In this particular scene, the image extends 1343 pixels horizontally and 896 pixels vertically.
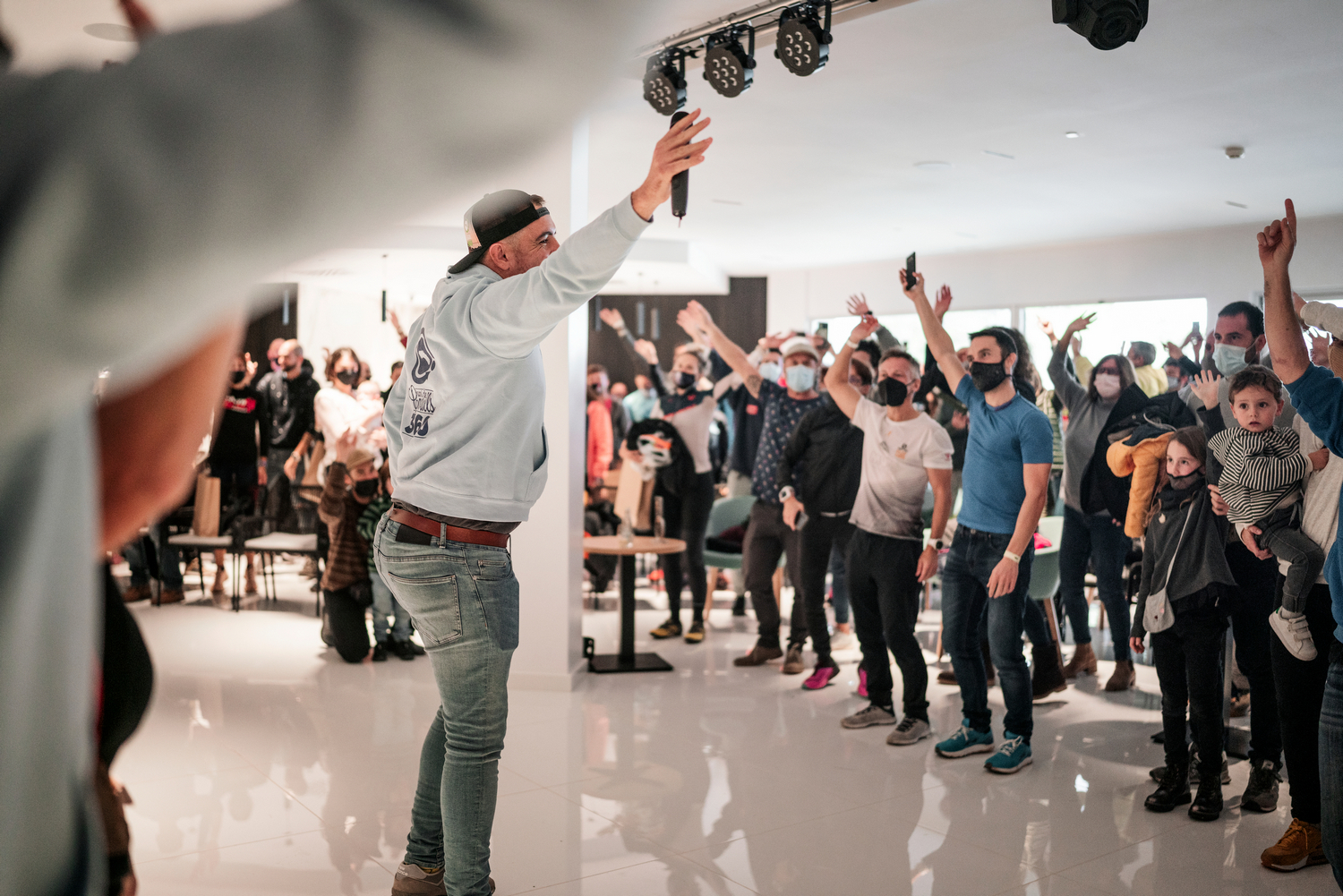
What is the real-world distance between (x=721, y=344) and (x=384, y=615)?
2378 mm

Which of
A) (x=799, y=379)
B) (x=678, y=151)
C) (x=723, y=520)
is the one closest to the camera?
(x=678, y=151)

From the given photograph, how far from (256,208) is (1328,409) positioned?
266 cm

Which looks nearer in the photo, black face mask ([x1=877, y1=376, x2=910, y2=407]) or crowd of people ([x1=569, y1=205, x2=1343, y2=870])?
crowd of people ([x1=569, y1=205, x2=1343, y2=870])

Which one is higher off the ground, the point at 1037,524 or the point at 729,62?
the point at 729,62

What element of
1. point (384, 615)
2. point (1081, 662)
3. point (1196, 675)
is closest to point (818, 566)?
point (1081, 662)

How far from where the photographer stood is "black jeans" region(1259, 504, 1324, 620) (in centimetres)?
282

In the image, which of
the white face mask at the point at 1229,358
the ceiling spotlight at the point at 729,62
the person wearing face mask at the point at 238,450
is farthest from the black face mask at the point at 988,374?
the person wearing face mask at the point at 238,450

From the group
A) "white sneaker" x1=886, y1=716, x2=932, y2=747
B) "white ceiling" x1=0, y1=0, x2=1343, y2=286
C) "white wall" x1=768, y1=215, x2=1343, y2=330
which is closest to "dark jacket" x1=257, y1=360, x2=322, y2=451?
"white ceiling" x1=0, y1=0, x2=1343, y2=286

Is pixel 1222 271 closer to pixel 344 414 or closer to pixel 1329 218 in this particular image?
pixel 1329 218

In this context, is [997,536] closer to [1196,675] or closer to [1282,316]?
[1196,675]

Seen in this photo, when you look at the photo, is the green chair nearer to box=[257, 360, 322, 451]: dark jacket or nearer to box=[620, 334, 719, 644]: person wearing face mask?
box=[620, 334, 719, 644]: person wearing face mask

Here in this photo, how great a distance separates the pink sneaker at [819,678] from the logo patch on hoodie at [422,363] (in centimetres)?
321

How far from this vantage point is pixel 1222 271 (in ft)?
34.5

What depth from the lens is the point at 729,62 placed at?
15.4 feet
